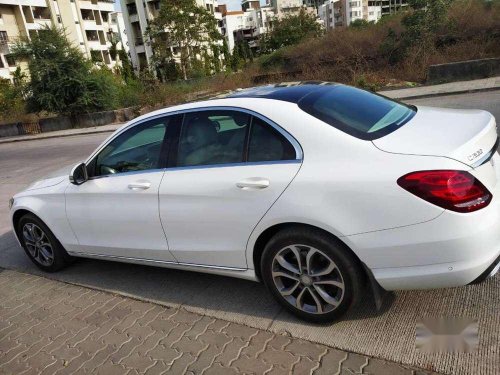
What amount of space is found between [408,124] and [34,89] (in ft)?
73.8

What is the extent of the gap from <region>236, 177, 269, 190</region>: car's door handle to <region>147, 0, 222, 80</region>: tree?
3747 cm

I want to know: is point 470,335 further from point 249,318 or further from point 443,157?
point 249,318

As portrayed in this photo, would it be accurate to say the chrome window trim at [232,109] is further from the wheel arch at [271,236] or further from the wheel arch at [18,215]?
the wheel arch at [18,215]

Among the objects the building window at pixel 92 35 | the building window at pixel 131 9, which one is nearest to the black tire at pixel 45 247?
the building window at pixel 131 9

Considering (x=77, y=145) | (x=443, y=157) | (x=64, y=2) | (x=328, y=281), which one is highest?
(x=64, y=2)

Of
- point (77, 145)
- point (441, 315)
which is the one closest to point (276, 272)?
point (441, 315)

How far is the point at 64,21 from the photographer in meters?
64.3

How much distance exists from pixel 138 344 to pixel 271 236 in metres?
1.27

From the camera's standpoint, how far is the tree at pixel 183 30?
122 ft

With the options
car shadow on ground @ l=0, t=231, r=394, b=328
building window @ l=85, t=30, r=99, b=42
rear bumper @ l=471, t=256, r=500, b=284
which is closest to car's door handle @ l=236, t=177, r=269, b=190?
car shadow on ground @ l=0, t=231, r=394, b=328

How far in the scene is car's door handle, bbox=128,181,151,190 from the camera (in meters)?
3.51

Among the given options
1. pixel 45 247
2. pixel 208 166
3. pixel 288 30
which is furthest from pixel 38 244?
pixel 288 30

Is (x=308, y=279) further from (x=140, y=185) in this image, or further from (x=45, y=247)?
(x=45, y=247)

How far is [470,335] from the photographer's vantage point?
2.69 m
